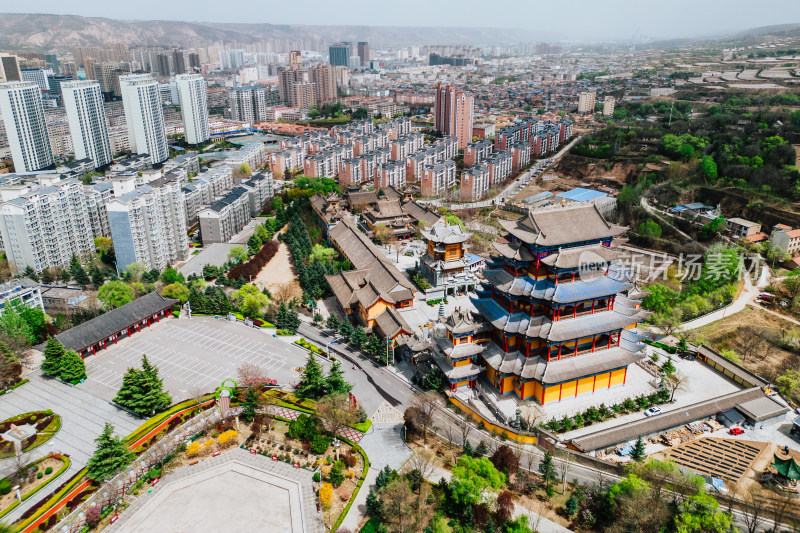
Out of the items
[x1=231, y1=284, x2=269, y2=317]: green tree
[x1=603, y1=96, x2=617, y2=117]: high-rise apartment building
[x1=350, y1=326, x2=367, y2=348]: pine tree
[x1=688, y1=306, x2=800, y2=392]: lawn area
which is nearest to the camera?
[x1=688, y1=306, x2=800, y2=392]: lawn area

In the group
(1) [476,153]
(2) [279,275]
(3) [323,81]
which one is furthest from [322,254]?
(3) [323,81]

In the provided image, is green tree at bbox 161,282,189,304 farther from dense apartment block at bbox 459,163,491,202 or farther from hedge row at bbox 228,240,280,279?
dense apartment block at bbox 459,163,491,202

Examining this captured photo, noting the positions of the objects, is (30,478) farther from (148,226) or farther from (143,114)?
(143,114)

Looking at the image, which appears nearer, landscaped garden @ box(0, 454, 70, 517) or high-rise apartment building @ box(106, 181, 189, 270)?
landscaped garden @ box(0, 454, 70, 517)

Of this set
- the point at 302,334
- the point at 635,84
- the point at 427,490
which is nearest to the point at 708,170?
the point at 302,334

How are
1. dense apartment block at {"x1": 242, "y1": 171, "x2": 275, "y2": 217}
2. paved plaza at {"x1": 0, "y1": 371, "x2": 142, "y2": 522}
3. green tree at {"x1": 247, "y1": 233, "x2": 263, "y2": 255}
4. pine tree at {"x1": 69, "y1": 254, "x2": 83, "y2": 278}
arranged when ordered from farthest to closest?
dense apartment block at {"x1": 242, "y1": 171, "x2": 275, "y2": 217}
green tree at {"x1": 247, "y1": 233, "x2": 263, "y2": 255}
pine tree at {"x1": 69, "y1": 254, "x2": 83, "y2": 278}
paved plaza at {"x1": 0, "y1": 371, "x2": 142, "y2": 522}

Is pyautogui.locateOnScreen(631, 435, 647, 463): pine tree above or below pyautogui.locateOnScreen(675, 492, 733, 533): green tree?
below

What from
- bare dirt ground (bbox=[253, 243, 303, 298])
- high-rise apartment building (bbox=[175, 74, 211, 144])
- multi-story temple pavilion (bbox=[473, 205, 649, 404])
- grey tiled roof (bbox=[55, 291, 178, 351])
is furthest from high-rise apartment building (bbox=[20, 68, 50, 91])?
multi-story temple pavilion (bbox=[473, 205, 649, 404])
